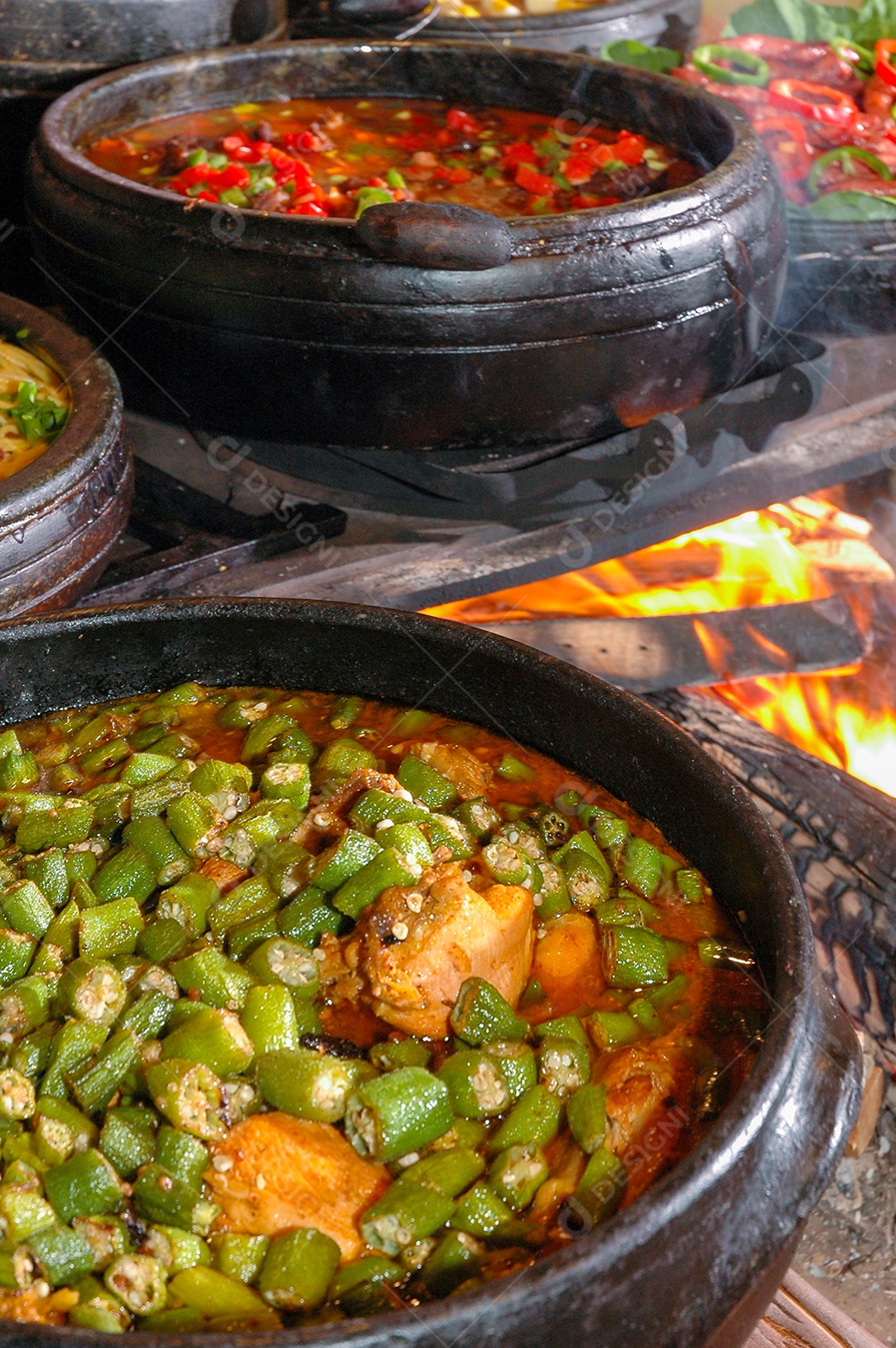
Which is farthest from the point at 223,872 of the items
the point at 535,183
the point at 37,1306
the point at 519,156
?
the point at 519,156

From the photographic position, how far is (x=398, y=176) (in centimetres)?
362

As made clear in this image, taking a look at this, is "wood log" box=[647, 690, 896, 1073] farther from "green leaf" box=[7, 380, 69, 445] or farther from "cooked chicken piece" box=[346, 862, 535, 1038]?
"green leaf" box=[7, 380, 69, 445]

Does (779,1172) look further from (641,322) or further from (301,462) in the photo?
(301,462)

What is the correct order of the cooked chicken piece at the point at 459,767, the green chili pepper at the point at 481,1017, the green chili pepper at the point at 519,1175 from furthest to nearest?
1. the cooked chicken piece at the point at 459,767
2. the green chili pepper at the point at 481,1017
3. the green chili pepper at the point at 519,1175

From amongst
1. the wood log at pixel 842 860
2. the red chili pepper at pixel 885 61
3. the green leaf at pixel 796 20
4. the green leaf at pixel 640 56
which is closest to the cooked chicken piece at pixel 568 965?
the wood log at pixel 842 860

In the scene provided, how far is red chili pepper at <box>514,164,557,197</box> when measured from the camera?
3.68 meters

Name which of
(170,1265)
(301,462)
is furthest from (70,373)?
(170,1265)

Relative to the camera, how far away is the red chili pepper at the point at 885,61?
5.44 m

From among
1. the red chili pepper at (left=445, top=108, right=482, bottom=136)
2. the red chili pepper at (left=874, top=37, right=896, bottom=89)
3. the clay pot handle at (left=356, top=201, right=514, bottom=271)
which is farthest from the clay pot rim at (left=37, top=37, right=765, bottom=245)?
the red chili pepper at (left=874, top=37, right=896, bottom=89)

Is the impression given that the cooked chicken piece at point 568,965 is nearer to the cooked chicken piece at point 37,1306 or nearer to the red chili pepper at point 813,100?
the cooked chicken piece at point 37,1306

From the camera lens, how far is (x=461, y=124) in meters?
4.12

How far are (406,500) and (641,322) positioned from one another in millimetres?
838

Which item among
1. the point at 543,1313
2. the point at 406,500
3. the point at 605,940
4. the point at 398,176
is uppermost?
the point at 398,176

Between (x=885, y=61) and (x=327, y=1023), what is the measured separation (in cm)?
544
